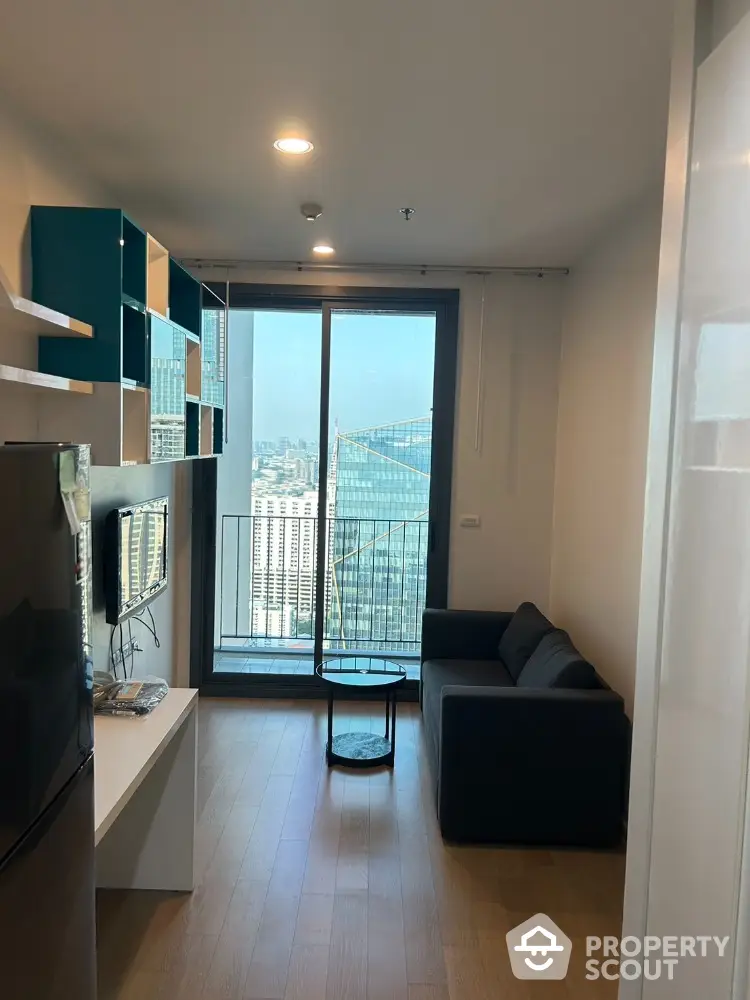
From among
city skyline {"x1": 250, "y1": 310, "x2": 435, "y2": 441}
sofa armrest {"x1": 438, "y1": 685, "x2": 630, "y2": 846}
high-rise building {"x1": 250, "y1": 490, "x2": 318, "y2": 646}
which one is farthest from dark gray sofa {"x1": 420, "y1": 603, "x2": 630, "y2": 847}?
high-rise building {"x1": 250, "y1": 490, "x2": 318, "y2": 646}

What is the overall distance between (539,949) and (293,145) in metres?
2.94

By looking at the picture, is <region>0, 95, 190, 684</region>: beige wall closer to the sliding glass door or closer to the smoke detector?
the smoke detector

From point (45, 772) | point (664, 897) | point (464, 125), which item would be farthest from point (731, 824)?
point (464, 125)

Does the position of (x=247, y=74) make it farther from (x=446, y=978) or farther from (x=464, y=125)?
(x=446, y=978)

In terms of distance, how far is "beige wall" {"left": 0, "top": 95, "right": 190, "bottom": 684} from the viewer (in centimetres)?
235

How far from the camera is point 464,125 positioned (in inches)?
94.9

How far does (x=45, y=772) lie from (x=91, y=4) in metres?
1.84

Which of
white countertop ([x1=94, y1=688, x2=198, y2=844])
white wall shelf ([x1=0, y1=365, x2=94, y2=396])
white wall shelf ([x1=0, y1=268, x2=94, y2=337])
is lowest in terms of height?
white countertop ([x1=94, y1=688, x2=198, y2=844])

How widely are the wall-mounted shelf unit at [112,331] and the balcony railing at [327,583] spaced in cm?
193

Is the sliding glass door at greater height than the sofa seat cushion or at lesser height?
greater

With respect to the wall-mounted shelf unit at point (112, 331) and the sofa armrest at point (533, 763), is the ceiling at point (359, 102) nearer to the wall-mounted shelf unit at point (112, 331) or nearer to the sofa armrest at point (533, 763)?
the wall-mounted shelf unit at point (112, 331)

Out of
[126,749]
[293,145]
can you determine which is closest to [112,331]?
[293,145]

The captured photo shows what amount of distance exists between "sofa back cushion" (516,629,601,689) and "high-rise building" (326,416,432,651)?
141 centimetres

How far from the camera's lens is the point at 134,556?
129 inches
